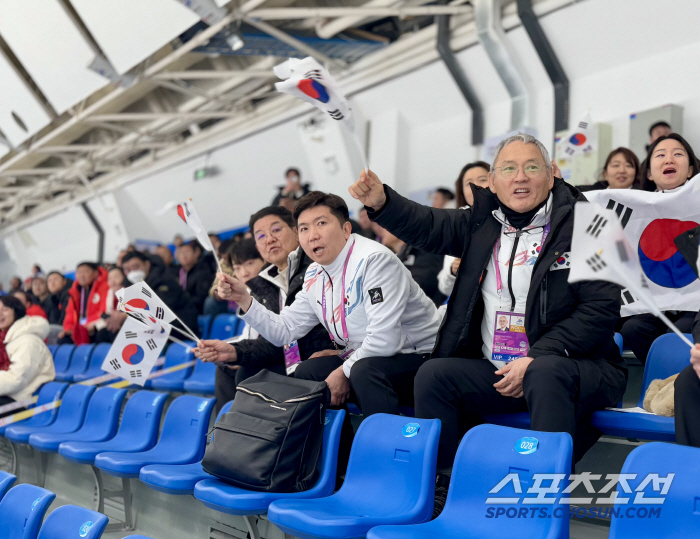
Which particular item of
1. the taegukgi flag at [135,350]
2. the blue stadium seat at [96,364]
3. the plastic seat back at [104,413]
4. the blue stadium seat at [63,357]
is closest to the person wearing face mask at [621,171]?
the taegukgi flag at [135,350]

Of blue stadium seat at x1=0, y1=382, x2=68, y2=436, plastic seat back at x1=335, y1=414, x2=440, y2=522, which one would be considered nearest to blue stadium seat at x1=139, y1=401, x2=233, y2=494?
plastic seat back at x1=335, y1=414, x2=440, y2=522

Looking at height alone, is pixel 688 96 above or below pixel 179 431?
below

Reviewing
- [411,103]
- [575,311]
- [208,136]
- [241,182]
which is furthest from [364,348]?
[208,136]

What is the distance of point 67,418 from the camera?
159 inches

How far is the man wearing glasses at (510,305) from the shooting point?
2049 mm

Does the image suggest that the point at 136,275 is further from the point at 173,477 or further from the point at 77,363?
the point at 173,477

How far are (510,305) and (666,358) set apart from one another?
617 millimetres

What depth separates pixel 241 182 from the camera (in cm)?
1007

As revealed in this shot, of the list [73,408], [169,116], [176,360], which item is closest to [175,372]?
[176,360]

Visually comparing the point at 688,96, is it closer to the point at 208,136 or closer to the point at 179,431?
the point at 179,431

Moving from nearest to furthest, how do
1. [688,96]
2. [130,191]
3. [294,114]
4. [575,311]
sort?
[575,311], [688,96], [294,114], [130,191]

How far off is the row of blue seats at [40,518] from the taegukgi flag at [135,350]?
111 cm

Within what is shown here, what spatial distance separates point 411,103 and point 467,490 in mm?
6065

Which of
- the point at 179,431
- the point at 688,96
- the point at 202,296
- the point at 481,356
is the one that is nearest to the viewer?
the point at 481,356
